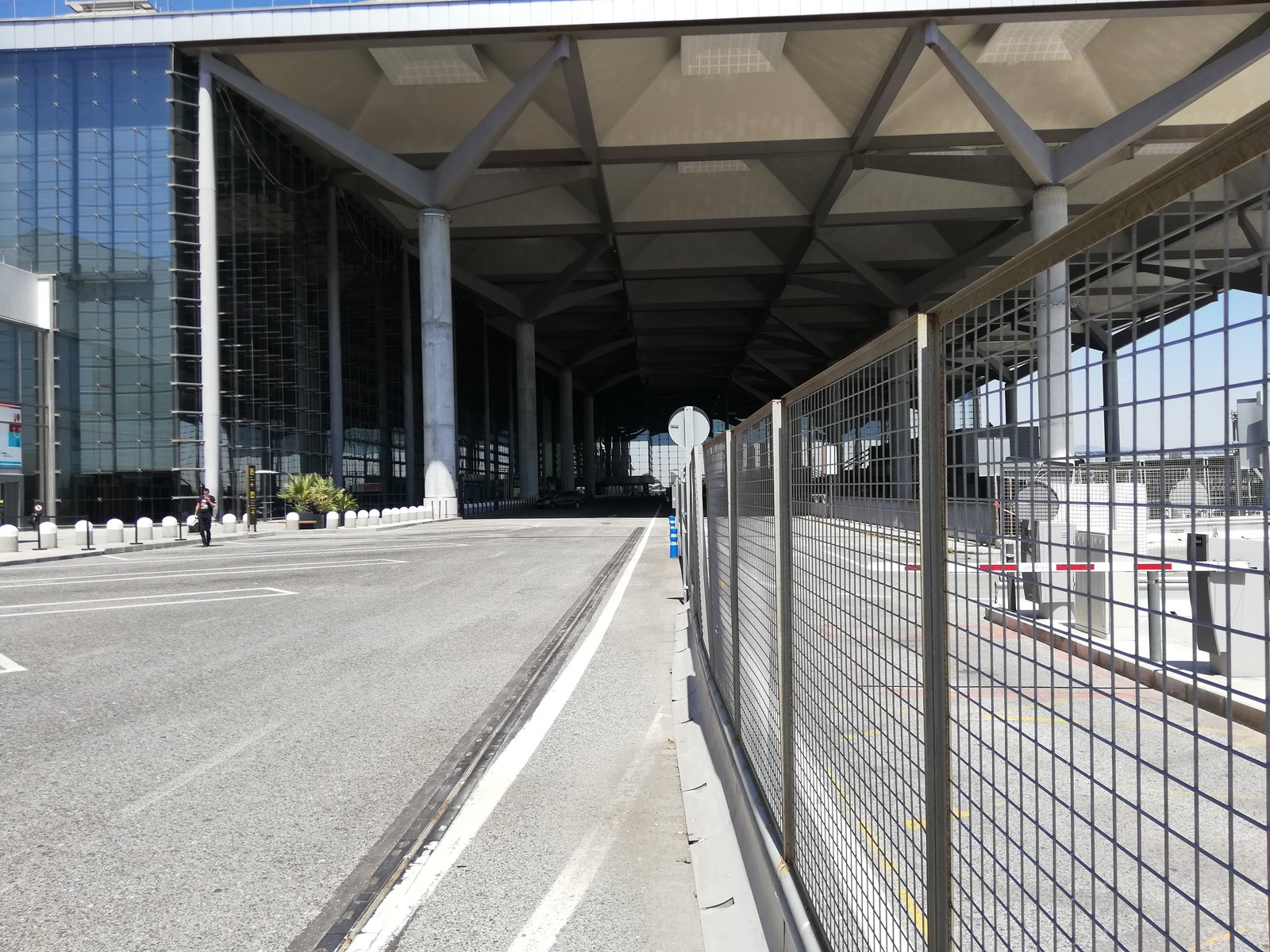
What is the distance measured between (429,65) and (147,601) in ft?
105

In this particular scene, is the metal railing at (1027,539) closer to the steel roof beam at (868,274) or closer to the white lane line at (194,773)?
the white lane line at (194,773)

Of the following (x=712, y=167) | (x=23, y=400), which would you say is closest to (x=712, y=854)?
(x=23, y=400)

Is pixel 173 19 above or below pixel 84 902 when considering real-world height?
above

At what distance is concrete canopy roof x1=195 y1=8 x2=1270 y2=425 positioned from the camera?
37438mm

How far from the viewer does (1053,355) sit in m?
1.51

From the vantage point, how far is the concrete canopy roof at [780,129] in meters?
37.4

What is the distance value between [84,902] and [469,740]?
2747 mm

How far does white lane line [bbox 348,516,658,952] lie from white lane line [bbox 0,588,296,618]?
316 inches

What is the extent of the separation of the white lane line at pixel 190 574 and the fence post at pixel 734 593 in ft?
51.4

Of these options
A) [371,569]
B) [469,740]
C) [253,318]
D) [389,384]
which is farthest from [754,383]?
[469,740]

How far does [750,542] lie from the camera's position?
4945 millimetres

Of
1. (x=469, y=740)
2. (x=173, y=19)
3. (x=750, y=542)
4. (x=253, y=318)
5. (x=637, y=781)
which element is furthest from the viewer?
(x=253, y=318)

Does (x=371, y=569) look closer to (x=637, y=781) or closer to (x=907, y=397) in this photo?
(x=637, y=781)

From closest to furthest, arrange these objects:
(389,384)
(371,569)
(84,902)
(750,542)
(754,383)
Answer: (84,902)
(750,542)
(371,569)
(389,384)
(754,383)
